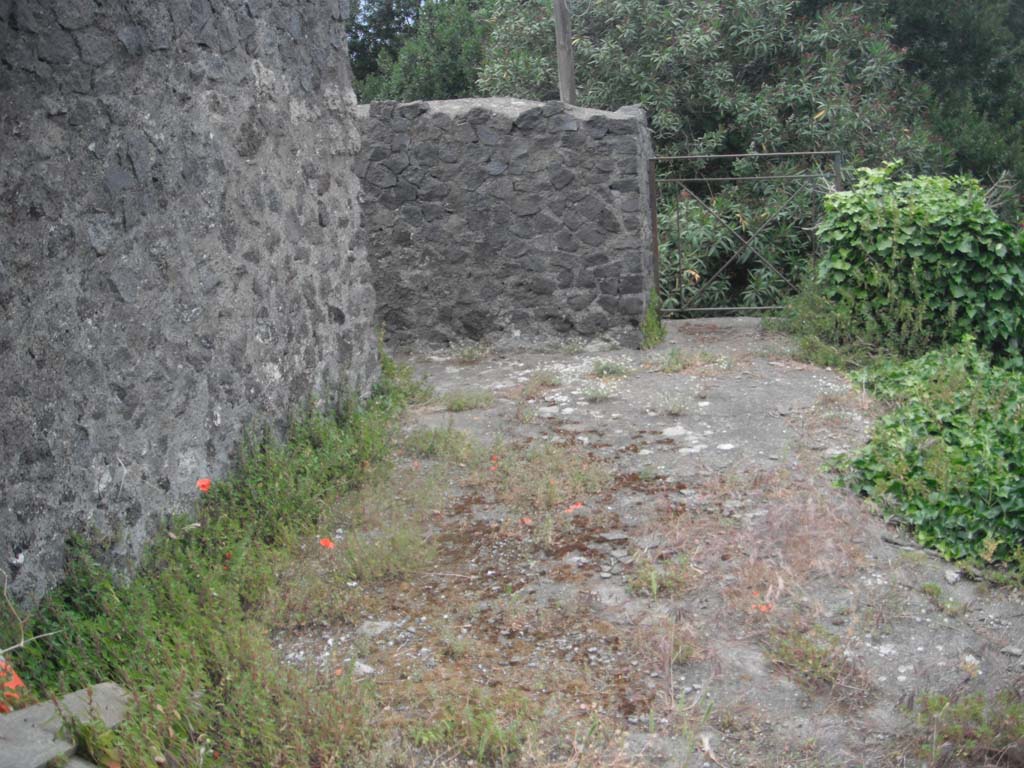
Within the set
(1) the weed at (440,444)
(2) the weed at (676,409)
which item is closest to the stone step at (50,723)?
(1) the weed at (440,444)

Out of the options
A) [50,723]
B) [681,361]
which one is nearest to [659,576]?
[50,723]

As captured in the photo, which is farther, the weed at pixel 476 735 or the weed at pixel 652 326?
the weed at pixel 652 326

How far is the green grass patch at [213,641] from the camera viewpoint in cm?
295

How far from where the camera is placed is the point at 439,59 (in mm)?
16312

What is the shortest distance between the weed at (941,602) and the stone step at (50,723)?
9.88 feet

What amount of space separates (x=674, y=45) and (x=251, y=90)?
7.93m

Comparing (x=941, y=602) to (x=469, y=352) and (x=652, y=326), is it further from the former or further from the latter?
(x=469, y=352)

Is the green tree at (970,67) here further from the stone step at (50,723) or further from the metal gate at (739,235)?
the stone step at (50,723)

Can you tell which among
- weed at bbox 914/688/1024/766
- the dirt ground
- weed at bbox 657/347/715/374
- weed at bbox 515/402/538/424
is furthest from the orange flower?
weed at bbox 657/347/715/374

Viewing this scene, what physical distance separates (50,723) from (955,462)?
400 cm

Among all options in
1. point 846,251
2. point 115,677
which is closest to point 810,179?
point 846,251

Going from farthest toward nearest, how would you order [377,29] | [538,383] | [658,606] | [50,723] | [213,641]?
1. [377,29]
2. [538,383]
3. [658,606]
4. [213,641]
5. [50,723]

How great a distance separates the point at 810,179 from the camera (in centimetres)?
1066

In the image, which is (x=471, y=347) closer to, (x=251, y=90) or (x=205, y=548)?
(x=251, y=90)
